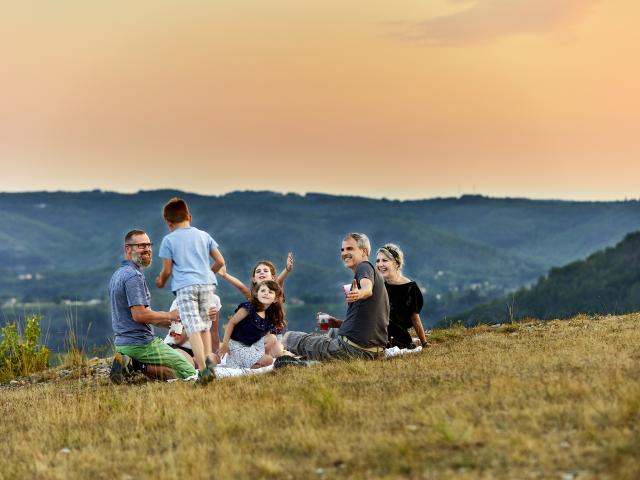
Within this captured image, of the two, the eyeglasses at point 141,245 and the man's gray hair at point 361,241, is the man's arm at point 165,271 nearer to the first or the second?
the eyeglasses at point 141,245

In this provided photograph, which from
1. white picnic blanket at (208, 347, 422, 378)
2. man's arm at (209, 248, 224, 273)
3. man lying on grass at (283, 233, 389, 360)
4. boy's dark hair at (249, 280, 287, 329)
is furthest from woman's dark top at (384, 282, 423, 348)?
man's arm at (209, 248, 224, 273)

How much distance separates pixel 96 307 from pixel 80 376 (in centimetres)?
18129

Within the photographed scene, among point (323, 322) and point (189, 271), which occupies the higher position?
point (189, 271)

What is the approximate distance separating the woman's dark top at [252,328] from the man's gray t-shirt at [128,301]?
3.83 feet

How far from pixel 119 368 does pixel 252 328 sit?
1862 millimetres

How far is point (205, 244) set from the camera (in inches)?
411

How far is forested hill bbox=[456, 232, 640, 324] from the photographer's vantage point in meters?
113

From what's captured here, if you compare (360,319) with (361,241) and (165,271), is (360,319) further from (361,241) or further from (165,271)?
(165,271)

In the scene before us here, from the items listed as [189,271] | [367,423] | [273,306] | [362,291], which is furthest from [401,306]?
[367,423]

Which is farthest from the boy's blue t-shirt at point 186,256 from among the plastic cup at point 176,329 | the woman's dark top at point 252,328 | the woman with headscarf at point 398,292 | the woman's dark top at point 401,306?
the woman's dark top at point 401,306

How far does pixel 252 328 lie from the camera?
37.6 ft

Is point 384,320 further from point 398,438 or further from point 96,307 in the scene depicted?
point 96,307

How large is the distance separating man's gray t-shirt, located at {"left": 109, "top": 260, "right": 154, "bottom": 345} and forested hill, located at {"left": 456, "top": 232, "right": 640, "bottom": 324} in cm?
9741

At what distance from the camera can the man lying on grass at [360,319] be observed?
10.3 metres
